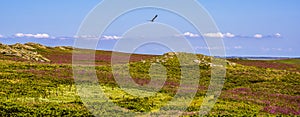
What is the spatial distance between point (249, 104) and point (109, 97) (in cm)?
1430

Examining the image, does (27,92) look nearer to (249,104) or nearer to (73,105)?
(73,105)

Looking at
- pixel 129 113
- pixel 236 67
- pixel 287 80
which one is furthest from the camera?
pixel 236 67

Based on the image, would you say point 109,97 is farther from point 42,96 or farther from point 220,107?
point 220,107

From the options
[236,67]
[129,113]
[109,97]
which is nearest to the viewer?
[129,113]

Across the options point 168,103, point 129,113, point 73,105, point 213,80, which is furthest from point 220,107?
point 213,80

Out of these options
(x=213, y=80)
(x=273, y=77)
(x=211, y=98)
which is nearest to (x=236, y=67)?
(x=273, y=77)

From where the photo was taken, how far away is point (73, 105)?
3359 cm

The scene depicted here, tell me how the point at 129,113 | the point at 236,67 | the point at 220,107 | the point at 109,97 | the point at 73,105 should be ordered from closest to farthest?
the point at 129,113 → the point at 73,105 → the point at 220,107 → the point at 109,97 → the point at 236,67

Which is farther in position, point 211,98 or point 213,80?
point 213,80

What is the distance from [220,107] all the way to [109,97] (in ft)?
37.1

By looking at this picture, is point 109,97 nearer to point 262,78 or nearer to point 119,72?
point 119,72

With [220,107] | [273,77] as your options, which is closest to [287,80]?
[273,77]

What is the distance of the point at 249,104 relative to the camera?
1618 inches

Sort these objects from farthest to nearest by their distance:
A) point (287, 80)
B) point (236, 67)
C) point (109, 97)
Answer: point (236, 67)
point (287, 80)
point (109, 97)
